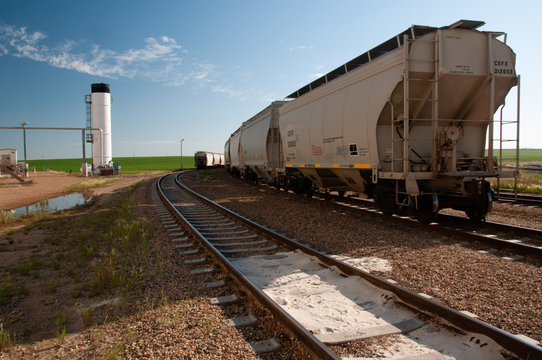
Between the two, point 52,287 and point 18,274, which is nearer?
point 52,287

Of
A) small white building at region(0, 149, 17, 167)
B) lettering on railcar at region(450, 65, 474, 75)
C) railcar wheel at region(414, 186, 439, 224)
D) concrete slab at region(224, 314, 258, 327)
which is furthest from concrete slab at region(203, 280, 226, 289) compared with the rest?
small white building at region(0, 149, 17, 167)

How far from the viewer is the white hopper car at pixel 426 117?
7738mm

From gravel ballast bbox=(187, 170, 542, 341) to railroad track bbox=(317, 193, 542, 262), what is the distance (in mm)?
257

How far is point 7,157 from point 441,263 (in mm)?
45203

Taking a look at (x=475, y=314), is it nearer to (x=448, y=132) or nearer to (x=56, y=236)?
(x=448, y=132)

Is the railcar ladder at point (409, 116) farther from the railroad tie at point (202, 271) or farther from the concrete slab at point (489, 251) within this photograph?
the railroad tie at point (202, 271)

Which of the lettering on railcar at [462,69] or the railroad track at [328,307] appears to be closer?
the railroad track at [328,307]

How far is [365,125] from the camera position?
348 inches

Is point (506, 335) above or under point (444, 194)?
under

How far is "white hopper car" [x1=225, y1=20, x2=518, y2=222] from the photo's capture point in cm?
774

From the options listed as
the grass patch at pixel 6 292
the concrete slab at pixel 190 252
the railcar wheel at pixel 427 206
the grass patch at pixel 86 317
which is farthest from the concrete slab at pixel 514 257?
the grass patch at pixel 6 292

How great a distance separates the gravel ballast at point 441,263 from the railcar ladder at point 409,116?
1.47 meters

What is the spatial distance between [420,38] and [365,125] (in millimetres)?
2302

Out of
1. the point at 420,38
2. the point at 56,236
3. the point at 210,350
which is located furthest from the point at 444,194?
the point at 56,236
